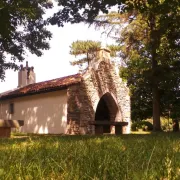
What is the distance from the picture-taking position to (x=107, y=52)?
22250mm

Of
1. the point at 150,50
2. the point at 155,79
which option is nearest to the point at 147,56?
the point at 150,50

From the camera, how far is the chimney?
95.2ft

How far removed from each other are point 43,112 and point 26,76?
9.48 meters

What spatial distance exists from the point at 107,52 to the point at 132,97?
6.72 metres

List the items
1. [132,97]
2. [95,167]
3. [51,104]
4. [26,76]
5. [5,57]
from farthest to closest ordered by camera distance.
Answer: [26,76], [132,97], [5,57], [51,104], [95,167]

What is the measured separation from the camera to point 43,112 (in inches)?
824

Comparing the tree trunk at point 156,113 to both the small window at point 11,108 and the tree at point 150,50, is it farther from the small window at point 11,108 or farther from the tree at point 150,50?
the small window at point 11,108

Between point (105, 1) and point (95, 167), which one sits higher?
point (105, 1)

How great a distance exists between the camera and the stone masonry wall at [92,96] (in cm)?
1872

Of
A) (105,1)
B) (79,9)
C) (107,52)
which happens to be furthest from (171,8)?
(107,52)

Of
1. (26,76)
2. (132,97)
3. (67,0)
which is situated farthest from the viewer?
(26,76)

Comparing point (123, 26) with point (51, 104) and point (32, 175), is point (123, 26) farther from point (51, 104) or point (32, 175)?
point (32, 175)

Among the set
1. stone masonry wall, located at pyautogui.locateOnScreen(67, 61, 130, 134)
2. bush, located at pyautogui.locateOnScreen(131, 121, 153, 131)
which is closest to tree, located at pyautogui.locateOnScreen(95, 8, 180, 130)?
stone masonry wall, located at pyautogui.locateOnScreen(67, 61, 130, 134)

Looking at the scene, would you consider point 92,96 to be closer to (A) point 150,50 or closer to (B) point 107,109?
(B) point 107,109
